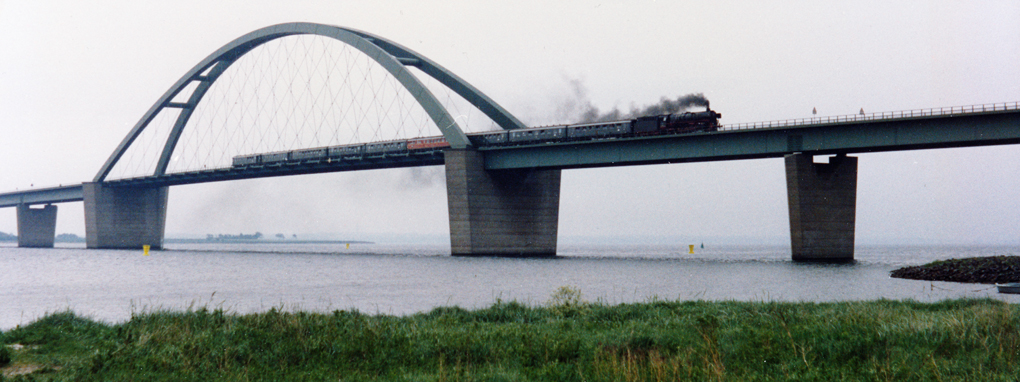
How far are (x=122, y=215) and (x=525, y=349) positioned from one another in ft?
426

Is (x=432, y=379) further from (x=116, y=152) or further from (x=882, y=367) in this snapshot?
(x=116, y=152)

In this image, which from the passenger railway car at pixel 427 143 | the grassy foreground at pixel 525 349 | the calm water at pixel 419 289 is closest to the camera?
the grassy foreground at pixel 525 349

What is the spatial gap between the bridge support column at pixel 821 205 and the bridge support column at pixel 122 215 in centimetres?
10859

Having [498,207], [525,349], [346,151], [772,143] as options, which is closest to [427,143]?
[498,207]

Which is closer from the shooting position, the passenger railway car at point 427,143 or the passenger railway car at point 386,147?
the passenger railway car at point 427,143

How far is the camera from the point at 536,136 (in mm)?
71312

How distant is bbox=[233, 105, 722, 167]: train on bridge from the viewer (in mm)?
61491

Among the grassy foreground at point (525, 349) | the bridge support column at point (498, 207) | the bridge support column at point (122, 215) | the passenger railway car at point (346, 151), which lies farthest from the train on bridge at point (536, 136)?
the grassy foreground at point (525, 349)

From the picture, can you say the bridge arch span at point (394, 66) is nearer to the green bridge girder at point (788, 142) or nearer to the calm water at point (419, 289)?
the green bridge girder at point (788, 142)

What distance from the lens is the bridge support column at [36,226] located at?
502ft

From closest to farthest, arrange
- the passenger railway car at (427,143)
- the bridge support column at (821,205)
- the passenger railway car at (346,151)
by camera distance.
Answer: the bridge support column at (821,205)
the passenger railway car at (427,143)
the passenger railway car at (346,151)

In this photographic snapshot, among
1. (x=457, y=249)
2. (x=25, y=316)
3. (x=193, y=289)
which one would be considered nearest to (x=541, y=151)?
(x=457, y=249)

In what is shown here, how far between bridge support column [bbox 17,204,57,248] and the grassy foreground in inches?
6408

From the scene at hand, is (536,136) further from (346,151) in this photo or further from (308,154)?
(308,154)
